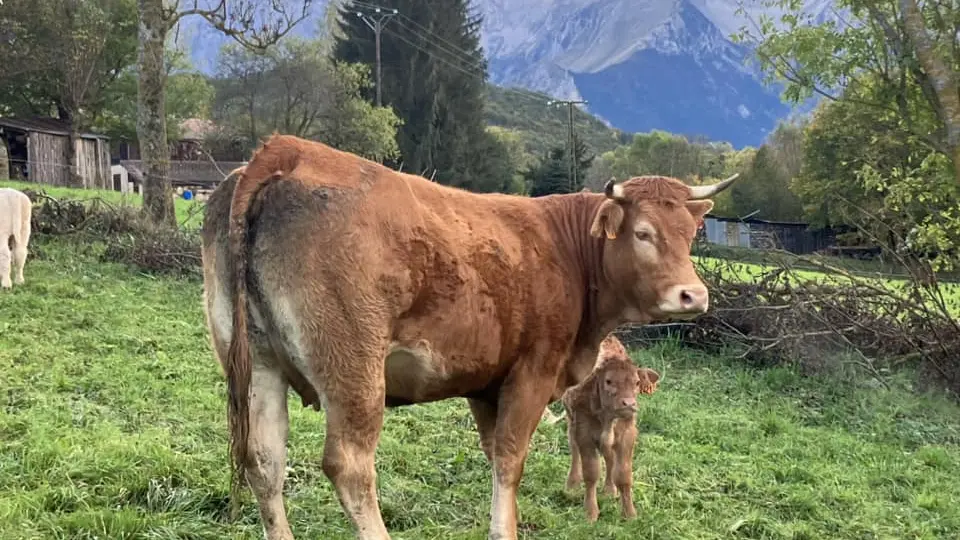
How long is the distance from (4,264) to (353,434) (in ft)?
31.8

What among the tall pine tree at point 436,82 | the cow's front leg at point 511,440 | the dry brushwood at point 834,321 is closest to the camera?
the cow's front leg at point 511,440

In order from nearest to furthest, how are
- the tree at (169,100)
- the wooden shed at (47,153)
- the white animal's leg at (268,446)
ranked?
the white animal's leg at (268,446), the wooden shed at (47,153), the tree at (169,100)

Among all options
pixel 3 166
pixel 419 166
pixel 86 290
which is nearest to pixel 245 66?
pixel 419 166

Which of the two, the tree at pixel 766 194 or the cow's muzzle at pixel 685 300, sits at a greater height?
the tree at pixel 766 194

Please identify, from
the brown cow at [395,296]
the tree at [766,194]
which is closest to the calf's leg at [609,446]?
the brown cow at [395,296]

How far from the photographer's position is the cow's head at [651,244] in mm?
4383

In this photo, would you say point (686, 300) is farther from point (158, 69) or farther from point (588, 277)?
point (158, 69)

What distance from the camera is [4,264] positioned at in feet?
36.3

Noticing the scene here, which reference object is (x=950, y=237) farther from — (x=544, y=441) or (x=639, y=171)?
(x=639, y=171)

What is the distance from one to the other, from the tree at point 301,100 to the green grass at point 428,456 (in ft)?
108

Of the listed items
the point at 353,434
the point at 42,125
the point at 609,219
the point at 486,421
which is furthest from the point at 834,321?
the point at 42,125

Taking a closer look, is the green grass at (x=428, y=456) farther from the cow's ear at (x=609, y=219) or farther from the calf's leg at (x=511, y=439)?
the cow's ear at (x=609, y=219)

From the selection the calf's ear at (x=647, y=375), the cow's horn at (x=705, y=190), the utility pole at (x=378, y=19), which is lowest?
the calf's ear at (x=647, y=375)

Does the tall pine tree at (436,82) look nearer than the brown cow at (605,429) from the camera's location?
No
